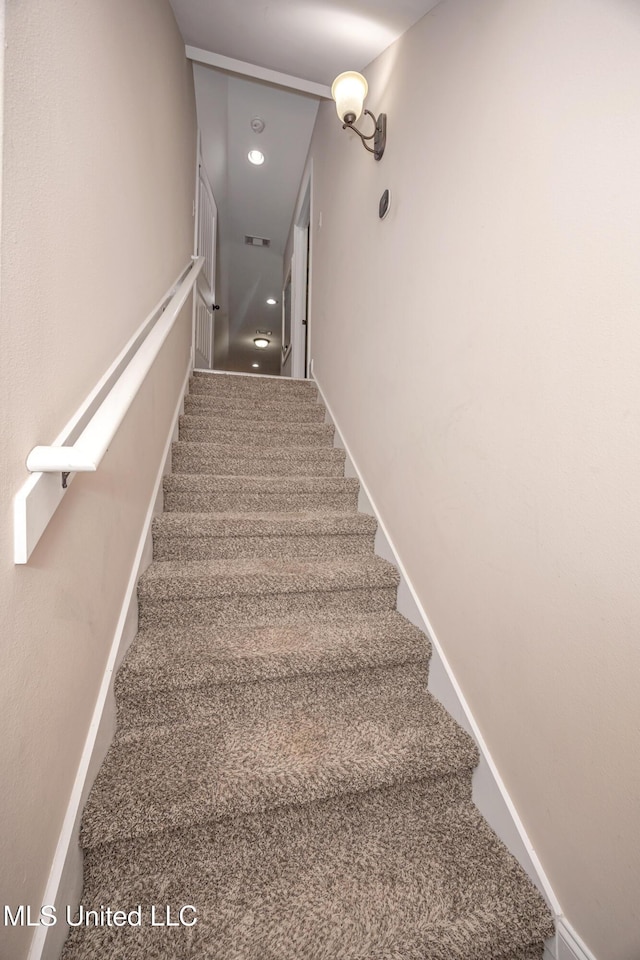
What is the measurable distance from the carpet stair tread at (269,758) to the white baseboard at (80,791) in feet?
0.12

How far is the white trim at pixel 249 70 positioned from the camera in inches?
87.3

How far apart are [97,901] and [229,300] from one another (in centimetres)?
708

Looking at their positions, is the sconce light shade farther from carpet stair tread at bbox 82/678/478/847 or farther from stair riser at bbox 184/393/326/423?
carpet stair tread at bbox 82/678/478/847

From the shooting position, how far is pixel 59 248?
77 centimetres

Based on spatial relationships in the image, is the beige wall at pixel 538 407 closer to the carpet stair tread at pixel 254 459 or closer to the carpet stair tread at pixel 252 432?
the carpet stair tread at pixel 254 459

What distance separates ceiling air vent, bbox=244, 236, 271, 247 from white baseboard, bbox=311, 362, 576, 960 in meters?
5.32

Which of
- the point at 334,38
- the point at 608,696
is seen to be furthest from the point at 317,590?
the point at 334,38

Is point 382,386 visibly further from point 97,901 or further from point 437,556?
point 97,901

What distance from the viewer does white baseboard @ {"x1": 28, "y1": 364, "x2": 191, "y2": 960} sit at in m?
0.73

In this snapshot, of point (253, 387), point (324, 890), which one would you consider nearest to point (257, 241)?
Answer: point (253, 387)

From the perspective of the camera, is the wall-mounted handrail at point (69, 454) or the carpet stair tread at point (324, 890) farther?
the carpet stair tread at point (324, 890)

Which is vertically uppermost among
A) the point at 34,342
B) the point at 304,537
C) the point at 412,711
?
the point at 34,342

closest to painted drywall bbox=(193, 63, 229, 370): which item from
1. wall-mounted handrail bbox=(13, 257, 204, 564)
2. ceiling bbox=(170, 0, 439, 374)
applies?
ceiling bbox=(170, 0, 439, 374)

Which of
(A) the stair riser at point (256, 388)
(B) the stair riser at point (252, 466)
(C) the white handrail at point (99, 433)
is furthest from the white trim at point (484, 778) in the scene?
(A) the stair riser at point (256, 388)
